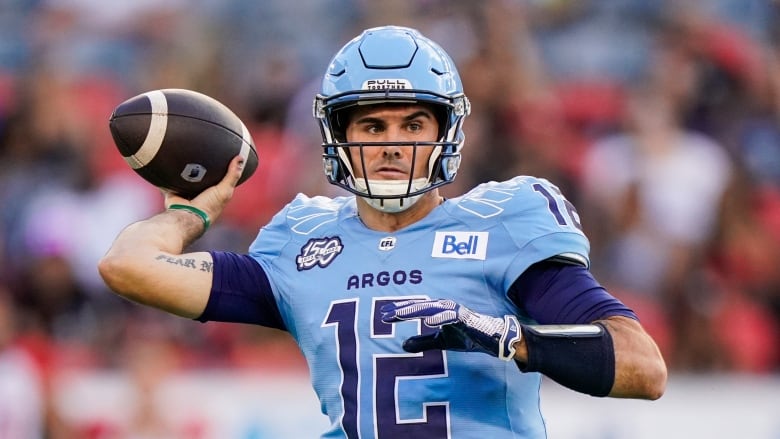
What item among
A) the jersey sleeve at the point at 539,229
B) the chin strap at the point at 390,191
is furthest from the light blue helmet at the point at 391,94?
the jersey sleeve at the point at 539,229

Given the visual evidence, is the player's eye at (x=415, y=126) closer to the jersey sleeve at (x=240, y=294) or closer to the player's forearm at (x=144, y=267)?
the jersey sleeve at (x=240, y=294)

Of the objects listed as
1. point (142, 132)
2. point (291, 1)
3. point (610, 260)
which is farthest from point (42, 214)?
point (142, 132)

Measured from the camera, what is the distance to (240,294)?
3826 millimetres

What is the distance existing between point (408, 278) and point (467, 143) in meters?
4.06

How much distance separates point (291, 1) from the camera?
31.3ft

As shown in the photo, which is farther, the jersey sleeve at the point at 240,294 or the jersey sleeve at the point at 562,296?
the jersey sleeve at the point at 240,294

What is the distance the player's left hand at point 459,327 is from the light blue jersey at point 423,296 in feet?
0.94

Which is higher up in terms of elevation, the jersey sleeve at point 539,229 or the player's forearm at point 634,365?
the jersey sleeve at point 539,229

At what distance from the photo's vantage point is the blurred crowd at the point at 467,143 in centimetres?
710

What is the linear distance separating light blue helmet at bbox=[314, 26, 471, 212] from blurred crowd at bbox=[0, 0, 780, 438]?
10.1 feet

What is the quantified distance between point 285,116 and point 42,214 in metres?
1.68

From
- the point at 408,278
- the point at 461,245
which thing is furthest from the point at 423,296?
the point at 461,245

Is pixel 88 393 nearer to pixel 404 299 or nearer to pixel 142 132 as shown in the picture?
pixel 142 132

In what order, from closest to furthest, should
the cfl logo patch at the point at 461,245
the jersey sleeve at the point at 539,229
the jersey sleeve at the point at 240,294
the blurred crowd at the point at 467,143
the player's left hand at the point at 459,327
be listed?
the player's left hand at the point at 459,327 < the jersey sleeve at the point at 539,229 < the cfl logo patch at the point at 461,245 < the jersey sleeve at the point at 240,294 < the blurred crowd at the point at 467,143
